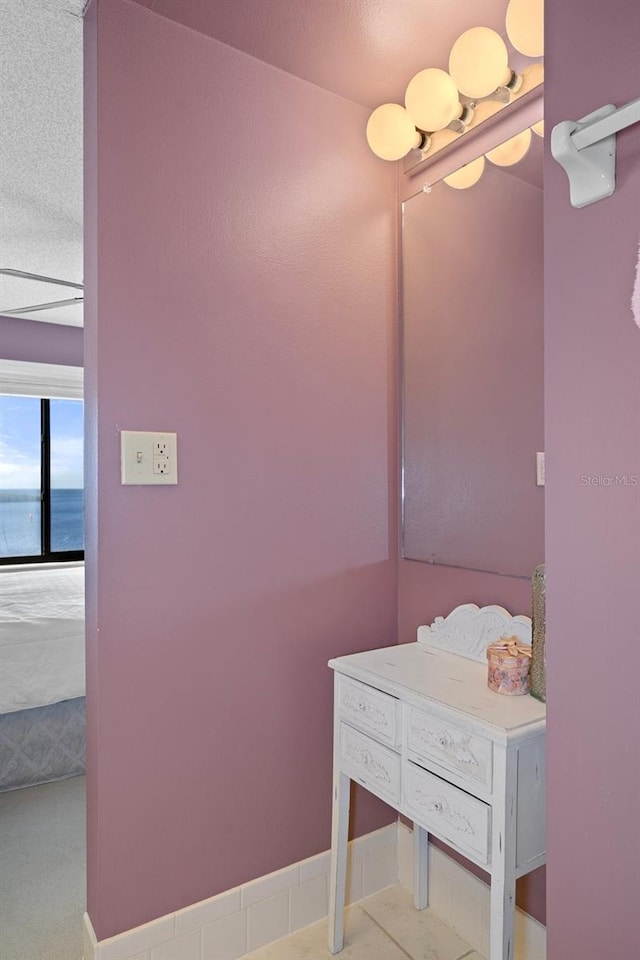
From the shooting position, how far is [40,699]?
7.93 feet

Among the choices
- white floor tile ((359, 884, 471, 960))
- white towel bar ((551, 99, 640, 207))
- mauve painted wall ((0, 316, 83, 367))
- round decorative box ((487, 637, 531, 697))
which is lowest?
white floor tile ((359, 884, 471, 960))

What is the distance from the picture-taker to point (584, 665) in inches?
34.3

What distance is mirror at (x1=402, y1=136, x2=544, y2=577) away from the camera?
4.98 ft

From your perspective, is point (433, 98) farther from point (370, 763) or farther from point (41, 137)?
point (370, 763)

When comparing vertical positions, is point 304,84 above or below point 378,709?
above

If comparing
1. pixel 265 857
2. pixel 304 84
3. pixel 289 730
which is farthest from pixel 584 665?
pixel 304 84

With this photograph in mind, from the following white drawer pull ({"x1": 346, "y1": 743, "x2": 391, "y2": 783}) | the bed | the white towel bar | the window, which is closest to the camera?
the white towel bar

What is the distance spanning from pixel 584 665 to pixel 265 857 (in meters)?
1.18

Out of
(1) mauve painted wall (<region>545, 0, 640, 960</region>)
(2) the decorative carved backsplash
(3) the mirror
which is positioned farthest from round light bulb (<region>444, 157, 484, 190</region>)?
(2) the decorative carved backsplash

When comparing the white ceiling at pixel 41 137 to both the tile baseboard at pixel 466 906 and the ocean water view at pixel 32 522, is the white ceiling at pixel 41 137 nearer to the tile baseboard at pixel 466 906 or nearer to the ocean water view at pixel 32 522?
the ocean water view at pixel 32 522

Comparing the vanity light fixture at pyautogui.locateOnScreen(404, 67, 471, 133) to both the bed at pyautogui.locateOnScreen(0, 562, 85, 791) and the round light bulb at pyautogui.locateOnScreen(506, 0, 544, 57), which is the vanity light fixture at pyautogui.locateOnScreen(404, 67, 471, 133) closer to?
the round light bulb at pyautogui.locateOnScreen(506, 0, 544, 57)

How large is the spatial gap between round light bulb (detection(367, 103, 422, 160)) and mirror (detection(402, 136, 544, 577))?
0.14m

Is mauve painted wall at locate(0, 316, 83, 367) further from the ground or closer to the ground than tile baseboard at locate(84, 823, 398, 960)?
further from the ground

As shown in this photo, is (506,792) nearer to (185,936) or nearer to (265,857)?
(265,857)
